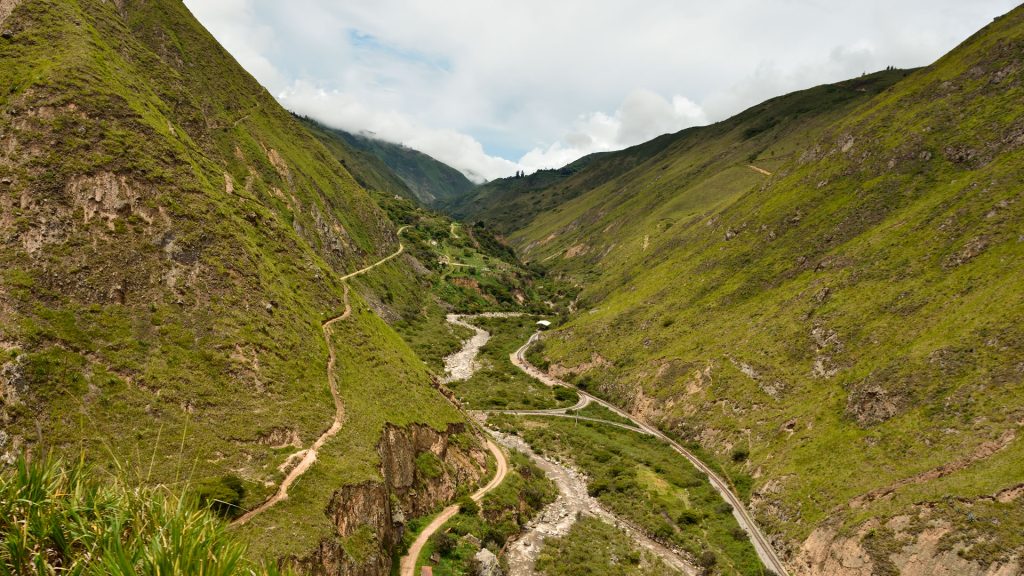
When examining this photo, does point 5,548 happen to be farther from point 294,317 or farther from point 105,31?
point 105,31

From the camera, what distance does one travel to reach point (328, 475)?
126 ft

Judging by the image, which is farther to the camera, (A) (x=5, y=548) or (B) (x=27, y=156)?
(B) (x=27, y=156)

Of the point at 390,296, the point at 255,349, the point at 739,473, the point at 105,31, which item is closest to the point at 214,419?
the point at 255,349

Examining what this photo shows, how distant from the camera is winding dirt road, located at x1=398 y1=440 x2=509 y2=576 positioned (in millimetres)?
40209

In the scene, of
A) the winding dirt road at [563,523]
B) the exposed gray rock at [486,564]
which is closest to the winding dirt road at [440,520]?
the exposed gray rock at [486,564]

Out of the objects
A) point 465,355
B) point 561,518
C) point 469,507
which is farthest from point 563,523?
point 465,355

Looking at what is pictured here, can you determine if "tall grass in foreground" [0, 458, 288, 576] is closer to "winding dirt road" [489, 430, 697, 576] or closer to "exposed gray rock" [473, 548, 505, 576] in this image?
"exposed gray rock" [473, 548, 505, 576]

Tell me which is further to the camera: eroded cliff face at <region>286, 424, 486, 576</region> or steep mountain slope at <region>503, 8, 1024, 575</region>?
steep mountain slope at <region>503, 8, 1024, 575</region>

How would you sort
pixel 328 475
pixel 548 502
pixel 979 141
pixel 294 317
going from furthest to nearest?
pixel 979 141 → pixel 548 502 → pixel 294 317 → pixel 328 475

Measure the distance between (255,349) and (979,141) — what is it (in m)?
122

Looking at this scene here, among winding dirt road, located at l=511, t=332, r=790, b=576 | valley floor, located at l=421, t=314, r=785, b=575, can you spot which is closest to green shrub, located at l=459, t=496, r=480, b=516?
valley floor, located at l=421, t=314, r=785, b=575

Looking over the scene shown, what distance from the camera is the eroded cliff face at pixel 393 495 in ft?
109

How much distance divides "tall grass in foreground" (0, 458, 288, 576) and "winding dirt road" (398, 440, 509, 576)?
32489mm

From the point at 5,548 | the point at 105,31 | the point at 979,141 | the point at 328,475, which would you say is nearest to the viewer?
the point at 5,548
